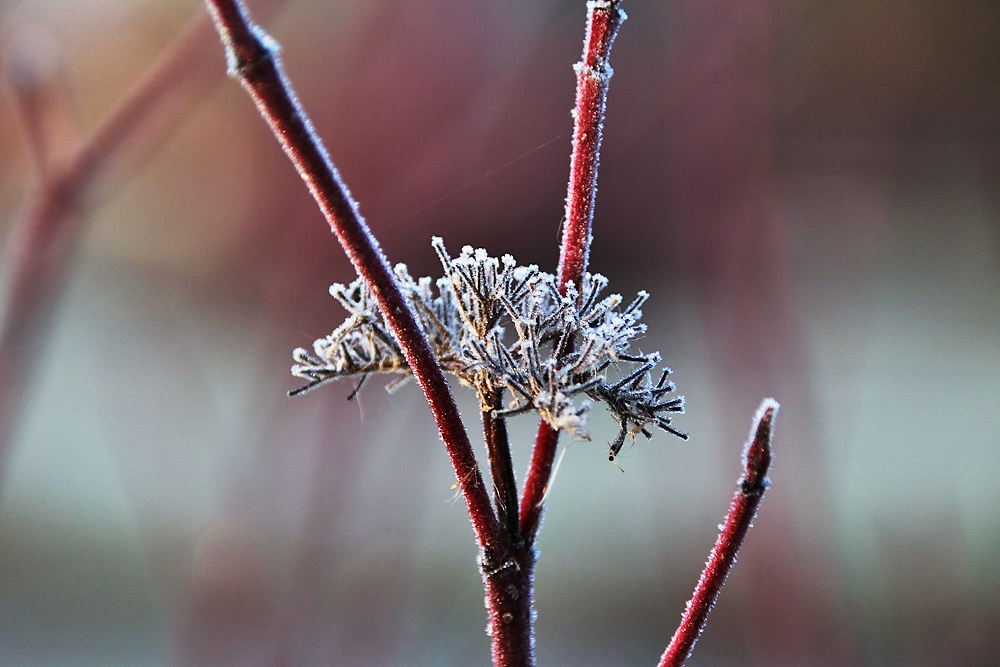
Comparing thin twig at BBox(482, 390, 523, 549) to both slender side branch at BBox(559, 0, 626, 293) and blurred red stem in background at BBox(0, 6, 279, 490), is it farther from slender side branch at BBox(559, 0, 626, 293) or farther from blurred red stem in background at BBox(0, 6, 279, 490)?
blurred red stem in background at BBox(0, 6, 279, 490)

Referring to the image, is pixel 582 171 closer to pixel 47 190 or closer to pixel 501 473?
pixel 501 473

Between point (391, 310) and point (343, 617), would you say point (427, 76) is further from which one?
point (391, 310)

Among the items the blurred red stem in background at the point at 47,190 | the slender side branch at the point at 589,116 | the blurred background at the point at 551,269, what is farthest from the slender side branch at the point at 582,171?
the blurred background at the point at 551,269

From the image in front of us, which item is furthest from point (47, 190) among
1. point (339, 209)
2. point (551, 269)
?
point (551, 269)

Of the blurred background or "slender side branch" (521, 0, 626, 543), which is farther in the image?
the blurred background

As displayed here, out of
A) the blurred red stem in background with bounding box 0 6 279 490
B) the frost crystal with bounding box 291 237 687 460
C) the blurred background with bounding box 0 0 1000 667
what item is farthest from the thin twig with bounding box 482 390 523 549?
the blurred background with bounding box 0 0 1000 667

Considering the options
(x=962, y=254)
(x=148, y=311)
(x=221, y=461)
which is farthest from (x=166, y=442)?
(x=962, y=254)

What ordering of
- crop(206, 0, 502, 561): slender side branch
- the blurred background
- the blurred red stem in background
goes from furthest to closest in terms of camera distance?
1. the blurred background
2. the blurred red stem in background
3. crop(206, 0, 502, 561): slender side branch
